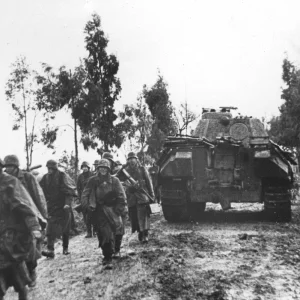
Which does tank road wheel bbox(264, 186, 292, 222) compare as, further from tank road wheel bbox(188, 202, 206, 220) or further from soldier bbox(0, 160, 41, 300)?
soldier bbox(0, 160, 41, 300)

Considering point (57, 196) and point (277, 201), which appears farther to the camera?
point (277, 201)

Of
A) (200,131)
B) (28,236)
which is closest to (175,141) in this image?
(200,131)

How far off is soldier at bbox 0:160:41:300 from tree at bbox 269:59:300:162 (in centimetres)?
2983

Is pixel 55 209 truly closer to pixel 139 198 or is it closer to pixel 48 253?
pixel 48 253

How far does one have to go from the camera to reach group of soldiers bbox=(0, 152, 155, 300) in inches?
210

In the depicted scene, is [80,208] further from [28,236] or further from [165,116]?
[165,116]

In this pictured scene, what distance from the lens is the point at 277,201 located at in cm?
1331

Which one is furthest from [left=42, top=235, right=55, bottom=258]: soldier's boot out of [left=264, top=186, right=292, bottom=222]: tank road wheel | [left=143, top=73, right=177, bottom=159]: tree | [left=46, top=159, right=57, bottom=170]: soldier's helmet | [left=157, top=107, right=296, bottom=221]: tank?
[left=143, top=73, right=177, bottom=159]: tree

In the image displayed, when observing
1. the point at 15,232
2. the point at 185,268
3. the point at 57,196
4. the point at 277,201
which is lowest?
the point at 185,268

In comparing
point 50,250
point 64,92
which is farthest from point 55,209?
point 64,92

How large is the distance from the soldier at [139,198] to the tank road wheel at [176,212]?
290 centimetres

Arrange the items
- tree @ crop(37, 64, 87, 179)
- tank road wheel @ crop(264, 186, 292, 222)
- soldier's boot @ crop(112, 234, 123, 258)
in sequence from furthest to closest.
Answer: tree @ crop(37, 64, 87, 179) < tank road wheel @ crop(264, 186, 292, 222) < soldier's boot @ crop(112, 234, 123, 258)

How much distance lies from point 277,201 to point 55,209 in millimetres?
5833

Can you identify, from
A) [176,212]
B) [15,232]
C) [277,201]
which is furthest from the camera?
[176,212]
